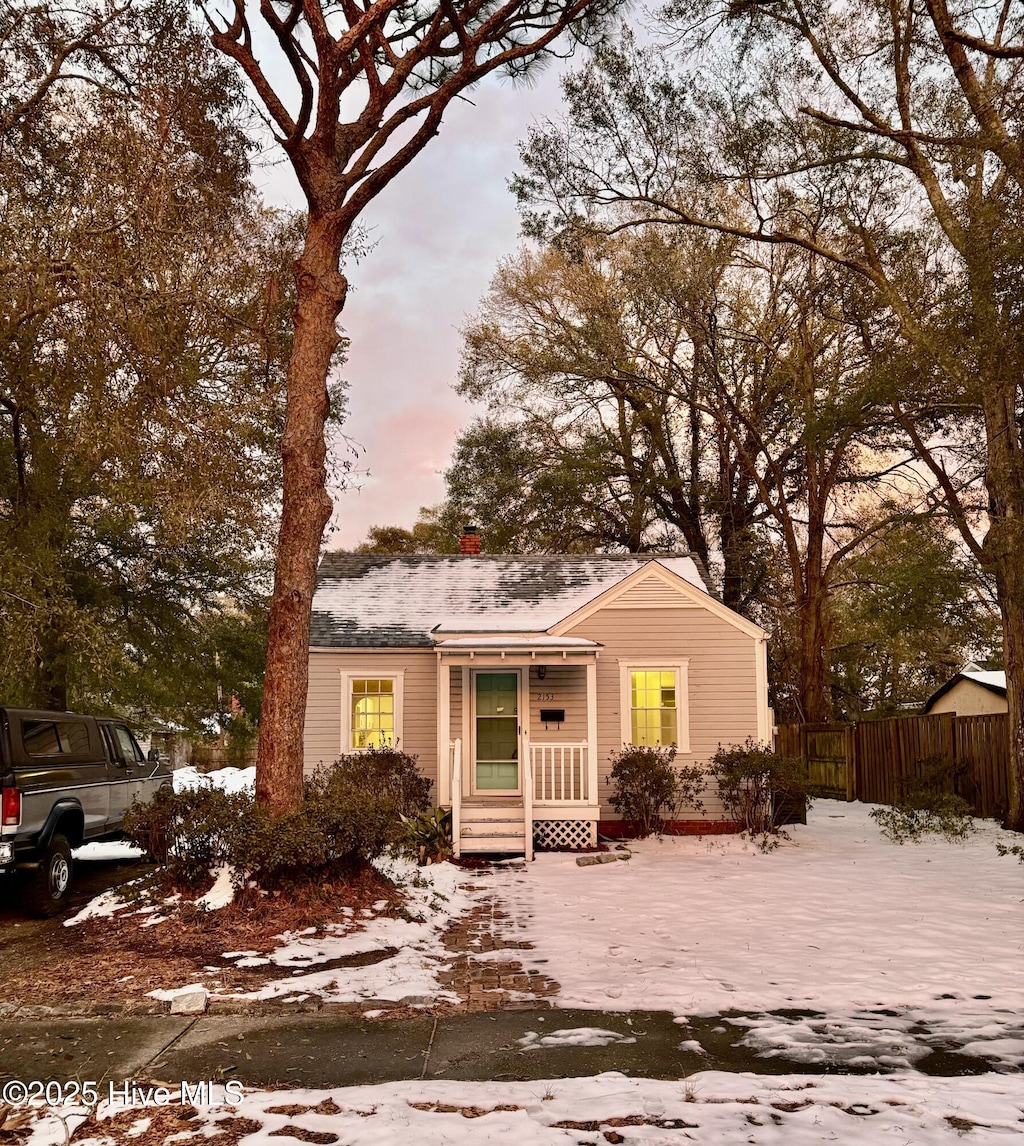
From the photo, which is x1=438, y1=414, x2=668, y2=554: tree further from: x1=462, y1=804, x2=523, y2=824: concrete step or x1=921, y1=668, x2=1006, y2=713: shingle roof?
x1=462, y1=804, x2=523, y2=824: concrete step

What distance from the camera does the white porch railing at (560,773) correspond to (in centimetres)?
1257

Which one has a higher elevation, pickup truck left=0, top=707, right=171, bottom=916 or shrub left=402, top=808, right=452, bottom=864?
pickup truck left=0, top=707, right=171, bottom=916

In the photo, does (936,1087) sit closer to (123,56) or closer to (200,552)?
(123,56)

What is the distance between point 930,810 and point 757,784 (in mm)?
3454

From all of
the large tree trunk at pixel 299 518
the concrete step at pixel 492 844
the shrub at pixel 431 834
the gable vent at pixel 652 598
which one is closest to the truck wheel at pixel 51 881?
the large tree trunk at pixel 299 518

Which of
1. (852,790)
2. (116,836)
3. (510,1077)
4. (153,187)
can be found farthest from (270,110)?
(852,790)

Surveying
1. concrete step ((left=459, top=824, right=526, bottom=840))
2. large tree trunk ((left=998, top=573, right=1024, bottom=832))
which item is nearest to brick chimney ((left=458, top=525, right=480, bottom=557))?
concrete step ((left=459, top=824, right=526, bottom=840))

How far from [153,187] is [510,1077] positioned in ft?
25.9

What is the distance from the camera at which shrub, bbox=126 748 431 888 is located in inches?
296

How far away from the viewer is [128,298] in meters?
8.13

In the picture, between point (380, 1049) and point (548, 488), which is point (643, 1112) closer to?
point (380, 1049)

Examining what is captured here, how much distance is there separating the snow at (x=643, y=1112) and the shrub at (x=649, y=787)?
29.1ft

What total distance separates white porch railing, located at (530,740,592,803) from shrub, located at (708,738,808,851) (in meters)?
2.15

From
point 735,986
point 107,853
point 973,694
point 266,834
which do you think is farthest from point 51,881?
point 973,694
